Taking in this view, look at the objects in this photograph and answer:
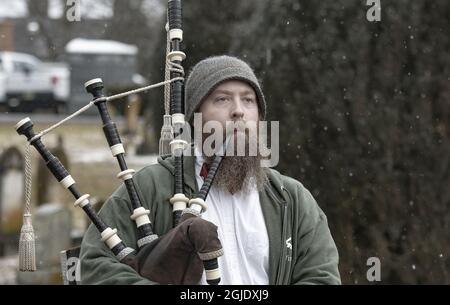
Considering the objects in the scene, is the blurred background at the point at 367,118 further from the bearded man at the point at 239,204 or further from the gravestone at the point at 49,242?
the bearded man at the point at 239,204

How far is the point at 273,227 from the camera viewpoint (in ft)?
10.1

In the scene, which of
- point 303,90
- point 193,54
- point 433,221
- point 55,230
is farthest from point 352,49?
point 193,54

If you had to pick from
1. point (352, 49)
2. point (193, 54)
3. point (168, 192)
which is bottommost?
point (168, 192)

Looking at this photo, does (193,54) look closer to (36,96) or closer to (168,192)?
(168,192)

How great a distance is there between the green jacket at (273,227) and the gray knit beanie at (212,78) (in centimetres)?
22

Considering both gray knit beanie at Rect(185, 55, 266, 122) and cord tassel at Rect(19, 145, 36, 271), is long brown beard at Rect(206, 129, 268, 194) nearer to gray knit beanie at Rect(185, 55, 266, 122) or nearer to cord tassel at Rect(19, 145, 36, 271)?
gray knit beanie at Rect(185, 55, 266, 122)

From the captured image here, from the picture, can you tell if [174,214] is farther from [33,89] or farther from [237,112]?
[33,89]

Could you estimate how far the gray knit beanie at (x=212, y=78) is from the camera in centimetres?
312

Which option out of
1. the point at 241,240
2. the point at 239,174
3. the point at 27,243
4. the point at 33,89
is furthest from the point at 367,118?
the point at 33,89

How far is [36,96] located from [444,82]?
16490 millimetres

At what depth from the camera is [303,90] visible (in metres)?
6.35

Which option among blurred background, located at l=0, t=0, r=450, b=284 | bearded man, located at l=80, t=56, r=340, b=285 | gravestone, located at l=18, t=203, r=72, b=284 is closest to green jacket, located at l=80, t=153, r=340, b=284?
bearded man, located at l=80, t=56, r=340, b=285

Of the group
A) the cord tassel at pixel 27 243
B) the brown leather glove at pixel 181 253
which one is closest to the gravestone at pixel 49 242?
the cord tassel at pixel 27 243

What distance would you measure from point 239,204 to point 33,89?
62.1ft
